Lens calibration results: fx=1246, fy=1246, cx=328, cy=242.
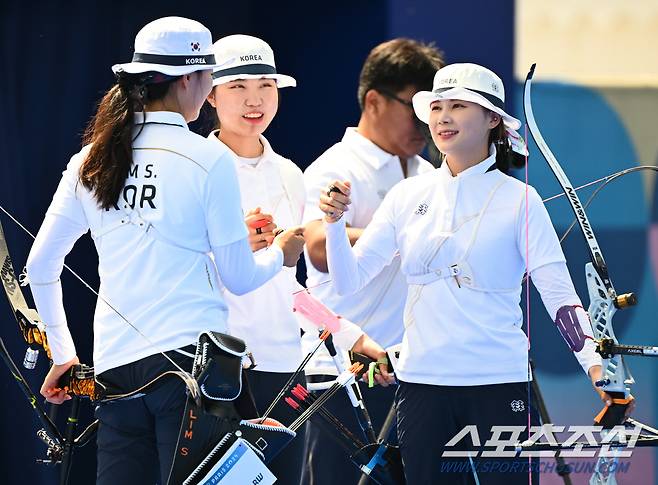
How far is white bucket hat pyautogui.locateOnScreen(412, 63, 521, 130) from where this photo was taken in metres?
3.19

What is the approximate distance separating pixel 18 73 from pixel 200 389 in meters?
1.95

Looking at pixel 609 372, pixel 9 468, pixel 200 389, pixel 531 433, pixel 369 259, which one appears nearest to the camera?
pixel 200 389

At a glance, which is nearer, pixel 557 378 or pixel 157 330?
pixel 157 330

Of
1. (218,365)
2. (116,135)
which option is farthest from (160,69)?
(218,365)

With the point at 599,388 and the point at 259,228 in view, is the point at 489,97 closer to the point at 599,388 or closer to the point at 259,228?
the point at 259,228

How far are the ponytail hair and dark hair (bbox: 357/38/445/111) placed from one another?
0.64 meters

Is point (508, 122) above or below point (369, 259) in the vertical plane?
above

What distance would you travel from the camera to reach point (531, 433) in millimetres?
3102

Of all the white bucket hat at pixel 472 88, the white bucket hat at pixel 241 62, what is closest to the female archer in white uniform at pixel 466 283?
the white bucket hat at pixel 472 88

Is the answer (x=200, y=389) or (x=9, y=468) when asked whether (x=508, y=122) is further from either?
(x=9, y=468)

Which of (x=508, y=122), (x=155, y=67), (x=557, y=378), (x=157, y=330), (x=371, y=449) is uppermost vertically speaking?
(x=155, y=67)

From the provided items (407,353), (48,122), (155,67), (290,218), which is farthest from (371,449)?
(48,122)

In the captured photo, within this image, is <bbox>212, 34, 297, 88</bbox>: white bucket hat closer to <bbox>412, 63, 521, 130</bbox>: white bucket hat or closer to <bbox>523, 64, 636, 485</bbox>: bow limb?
<bbox>412, 63, 521, 130</bbox>: white bucket hat

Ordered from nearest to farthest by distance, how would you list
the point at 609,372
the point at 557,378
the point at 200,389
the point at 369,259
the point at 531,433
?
the point at 200,389 < the point at 609,372 < the point at 531,433 < the point at 369,259 < the point at 557,378
